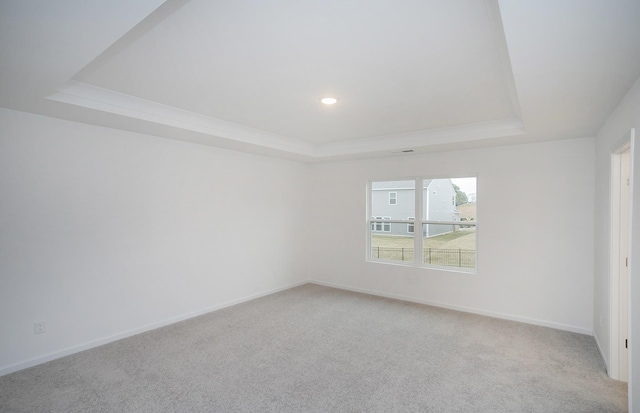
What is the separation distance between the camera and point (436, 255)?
16.6 feet

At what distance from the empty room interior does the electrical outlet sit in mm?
83

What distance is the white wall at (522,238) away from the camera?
12.9 feet

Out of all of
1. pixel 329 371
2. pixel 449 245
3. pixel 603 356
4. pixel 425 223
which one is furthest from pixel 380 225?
pixel 603 356

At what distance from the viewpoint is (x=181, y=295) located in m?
4.34

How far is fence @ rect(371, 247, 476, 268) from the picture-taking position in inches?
188

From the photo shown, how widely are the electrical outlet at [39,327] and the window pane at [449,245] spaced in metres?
4.72

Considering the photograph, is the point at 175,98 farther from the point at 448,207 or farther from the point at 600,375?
the point at 600,375

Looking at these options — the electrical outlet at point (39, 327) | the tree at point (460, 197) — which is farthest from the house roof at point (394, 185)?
the electrical outlet at point (39, 327)

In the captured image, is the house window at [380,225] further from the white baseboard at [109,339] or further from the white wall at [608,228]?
the white wall at [608,228]

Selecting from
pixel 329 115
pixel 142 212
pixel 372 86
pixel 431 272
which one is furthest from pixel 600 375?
pixel 142 212

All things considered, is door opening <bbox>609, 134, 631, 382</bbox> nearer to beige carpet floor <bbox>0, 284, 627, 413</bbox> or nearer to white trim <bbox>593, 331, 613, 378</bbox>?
white trim <bbox>593, 331, 613, 378</bbox>

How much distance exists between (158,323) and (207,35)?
3.45 metres

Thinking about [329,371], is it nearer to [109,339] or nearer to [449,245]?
[109,339]

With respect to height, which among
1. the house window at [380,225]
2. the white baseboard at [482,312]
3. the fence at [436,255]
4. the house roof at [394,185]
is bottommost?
the white baseboard at [482,312]
